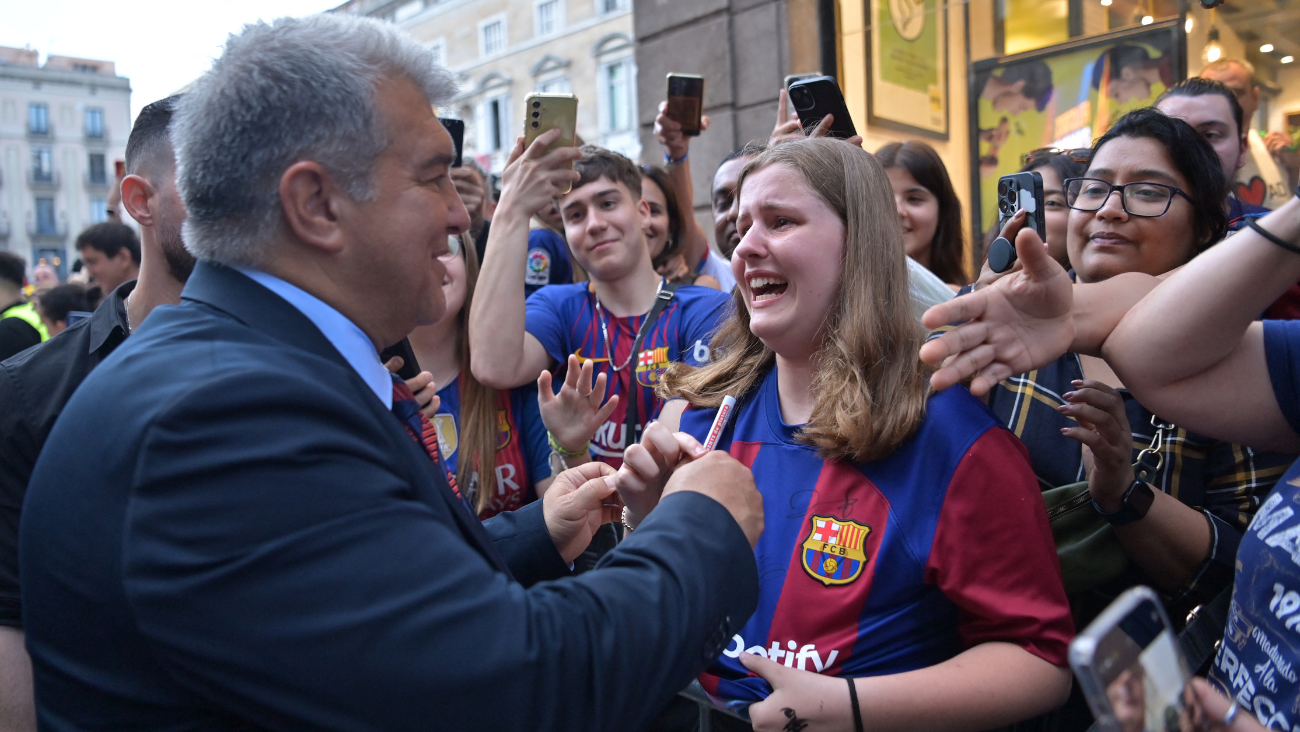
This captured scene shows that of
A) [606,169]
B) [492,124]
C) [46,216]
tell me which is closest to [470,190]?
[606,169]

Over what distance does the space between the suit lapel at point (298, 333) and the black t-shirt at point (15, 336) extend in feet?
11.9

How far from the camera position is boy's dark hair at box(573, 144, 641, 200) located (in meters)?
3.57

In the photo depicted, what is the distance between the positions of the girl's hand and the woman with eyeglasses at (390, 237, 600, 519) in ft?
5.70

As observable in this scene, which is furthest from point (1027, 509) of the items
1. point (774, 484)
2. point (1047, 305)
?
point (774, 484)

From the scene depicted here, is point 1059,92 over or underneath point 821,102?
over

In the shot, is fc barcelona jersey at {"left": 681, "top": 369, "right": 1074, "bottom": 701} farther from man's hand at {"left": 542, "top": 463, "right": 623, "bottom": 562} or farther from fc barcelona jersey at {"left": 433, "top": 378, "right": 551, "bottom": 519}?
fc barcelona jersey at {"left": 433, "top": 378, "right": 551, "bottom": 519}

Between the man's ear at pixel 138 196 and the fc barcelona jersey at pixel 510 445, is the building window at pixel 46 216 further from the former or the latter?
the man's ear at pixel 138 196

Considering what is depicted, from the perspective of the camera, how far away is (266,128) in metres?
1.23

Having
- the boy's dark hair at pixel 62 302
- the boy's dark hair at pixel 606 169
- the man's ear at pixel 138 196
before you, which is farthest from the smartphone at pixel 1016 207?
the boy's dark hair at pixel 62 302

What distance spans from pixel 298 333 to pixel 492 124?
33624mm

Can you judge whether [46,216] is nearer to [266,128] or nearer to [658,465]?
[266,128]

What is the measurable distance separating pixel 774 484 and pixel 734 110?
4.63m

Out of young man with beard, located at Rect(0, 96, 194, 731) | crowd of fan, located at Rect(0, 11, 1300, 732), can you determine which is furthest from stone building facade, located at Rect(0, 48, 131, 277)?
crowd of fan, located at Rect(0, 11, 1300, 732)

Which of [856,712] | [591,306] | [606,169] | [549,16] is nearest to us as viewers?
[856,712]
